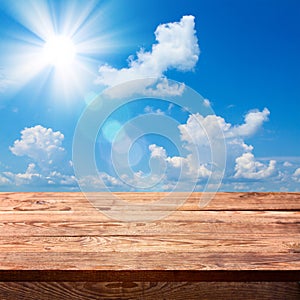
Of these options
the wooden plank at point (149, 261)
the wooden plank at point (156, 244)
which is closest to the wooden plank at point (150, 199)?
the wooden plank at point (156, 244)

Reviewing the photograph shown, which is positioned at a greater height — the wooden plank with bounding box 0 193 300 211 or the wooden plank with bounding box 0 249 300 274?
the wooden plank with bounding box 0 193 300 211

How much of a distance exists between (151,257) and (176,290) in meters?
0.14

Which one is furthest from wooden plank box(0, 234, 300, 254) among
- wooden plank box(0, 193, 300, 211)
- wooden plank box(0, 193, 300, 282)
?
wooden plank box(0, 193, 300, 211)

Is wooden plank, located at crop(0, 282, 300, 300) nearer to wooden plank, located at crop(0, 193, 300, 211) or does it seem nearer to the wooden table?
the wooden table

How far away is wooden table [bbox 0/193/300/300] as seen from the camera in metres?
1.15

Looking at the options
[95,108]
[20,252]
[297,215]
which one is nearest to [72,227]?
[20,252]

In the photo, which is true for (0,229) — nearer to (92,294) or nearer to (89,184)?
(89,184)

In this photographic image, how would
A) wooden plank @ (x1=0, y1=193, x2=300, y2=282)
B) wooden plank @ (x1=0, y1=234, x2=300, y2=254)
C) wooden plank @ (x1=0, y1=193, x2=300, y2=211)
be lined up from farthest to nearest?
wooden plank @ (x1=0, y1=193, x2=300, y2=211) → wooden plank @ (x1=0, y1=234, x2=300, y2=254) → wooden plank @ (x1=0, y1=193, x2=300, y2=282)

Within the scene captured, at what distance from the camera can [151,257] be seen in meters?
1.23

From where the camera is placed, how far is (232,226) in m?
1.55

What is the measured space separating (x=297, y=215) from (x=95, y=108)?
106 cm

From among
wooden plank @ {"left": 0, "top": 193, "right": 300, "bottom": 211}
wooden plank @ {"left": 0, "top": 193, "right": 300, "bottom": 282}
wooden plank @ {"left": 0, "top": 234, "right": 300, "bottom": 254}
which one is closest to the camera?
wooden plank @ {"left": 0, "top": 193, "right": 300, "bottom": 282}

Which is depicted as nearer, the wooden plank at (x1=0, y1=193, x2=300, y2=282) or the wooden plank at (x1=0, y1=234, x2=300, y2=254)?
the wooden plank at (x1=0, y1=193, x2=300, y2=282)

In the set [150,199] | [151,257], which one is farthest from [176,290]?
[150,199]
